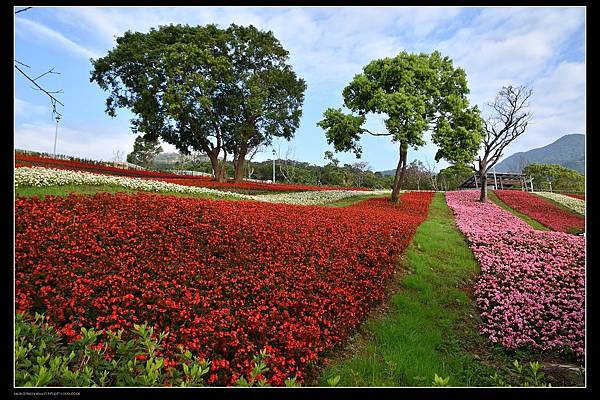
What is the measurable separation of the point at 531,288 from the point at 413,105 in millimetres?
8263

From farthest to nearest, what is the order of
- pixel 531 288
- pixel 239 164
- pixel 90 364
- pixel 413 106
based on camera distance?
pixel 239 164, pixel 413 106, pixel 531 288, pixel 90 364


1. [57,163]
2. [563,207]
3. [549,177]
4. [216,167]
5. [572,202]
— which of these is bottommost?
[563,207]

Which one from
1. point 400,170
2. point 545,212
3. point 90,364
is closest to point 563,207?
point 545,212

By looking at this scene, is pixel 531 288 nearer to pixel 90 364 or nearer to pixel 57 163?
pixel 90 364

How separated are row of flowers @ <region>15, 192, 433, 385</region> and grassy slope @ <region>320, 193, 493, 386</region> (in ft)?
1.08

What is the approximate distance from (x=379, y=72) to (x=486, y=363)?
39.8 feet

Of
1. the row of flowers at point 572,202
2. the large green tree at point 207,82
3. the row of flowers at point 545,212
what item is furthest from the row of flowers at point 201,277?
the row of flowers at point 572,202

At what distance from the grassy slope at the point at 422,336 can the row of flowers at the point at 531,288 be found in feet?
1.21

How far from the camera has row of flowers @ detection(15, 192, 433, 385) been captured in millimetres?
3314

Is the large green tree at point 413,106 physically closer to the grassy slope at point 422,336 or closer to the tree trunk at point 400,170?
the tree trunk at point 400,170

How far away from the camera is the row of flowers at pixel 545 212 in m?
12.7

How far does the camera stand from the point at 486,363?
155 inches

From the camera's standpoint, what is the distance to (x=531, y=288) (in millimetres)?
6117
